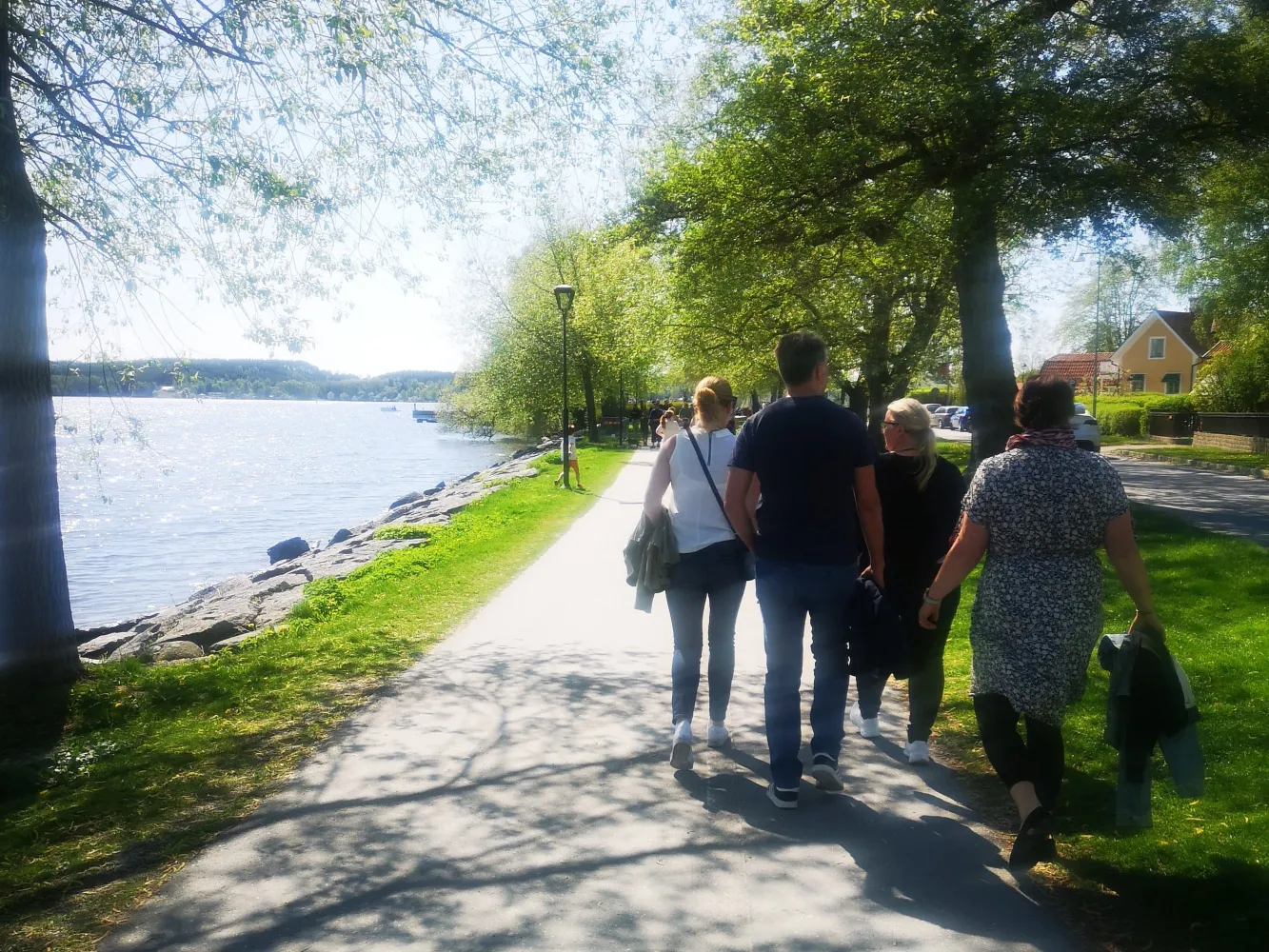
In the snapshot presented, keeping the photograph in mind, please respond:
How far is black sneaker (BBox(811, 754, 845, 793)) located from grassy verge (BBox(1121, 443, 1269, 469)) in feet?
83.4

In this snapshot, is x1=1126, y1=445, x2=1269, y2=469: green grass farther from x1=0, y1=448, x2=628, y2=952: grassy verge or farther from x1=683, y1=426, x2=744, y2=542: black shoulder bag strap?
x1=683, y1=426, x2=744, y2=542: black shoulder bag strap

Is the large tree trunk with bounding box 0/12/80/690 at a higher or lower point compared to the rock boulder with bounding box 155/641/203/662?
higher

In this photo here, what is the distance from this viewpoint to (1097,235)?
14305 millimetres

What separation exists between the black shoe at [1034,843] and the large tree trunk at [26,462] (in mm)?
6391

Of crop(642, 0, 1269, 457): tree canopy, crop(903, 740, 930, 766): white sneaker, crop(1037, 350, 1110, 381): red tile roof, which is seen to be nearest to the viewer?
crop(903, 740, 930, 766): white sneaker

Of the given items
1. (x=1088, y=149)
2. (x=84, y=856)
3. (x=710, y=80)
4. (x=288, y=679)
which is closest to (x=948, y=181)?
(x=1088, y=149)

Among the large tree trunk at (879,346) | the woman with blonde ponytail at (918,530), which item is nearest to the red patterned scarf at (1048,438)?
the woman with blonde ponytail at (918,530)

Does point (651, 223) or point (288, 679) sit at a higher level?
point (651, 223)

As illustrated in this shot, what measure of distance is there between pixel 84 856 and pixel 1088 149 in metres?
13.6

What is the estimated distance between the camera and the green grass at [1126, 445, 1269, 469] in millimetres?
27778

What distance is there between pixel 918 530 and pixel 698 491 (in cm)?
115

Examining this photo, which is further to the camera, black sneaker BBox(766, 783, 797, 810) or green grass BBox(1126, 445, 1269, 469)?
green grass BBox(1126, 445, 1269, 469)

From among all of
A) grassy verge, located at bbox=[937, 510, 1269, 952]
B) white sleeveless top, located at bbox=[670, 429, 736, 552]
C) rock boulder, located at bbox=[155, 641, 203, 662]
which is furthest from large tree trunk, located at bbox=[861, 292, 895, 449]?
white sleeveless top, located at bbox=[670, 429, 736, 552]

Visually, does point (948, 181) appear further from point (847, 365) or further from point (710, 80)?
point (847, 365)
